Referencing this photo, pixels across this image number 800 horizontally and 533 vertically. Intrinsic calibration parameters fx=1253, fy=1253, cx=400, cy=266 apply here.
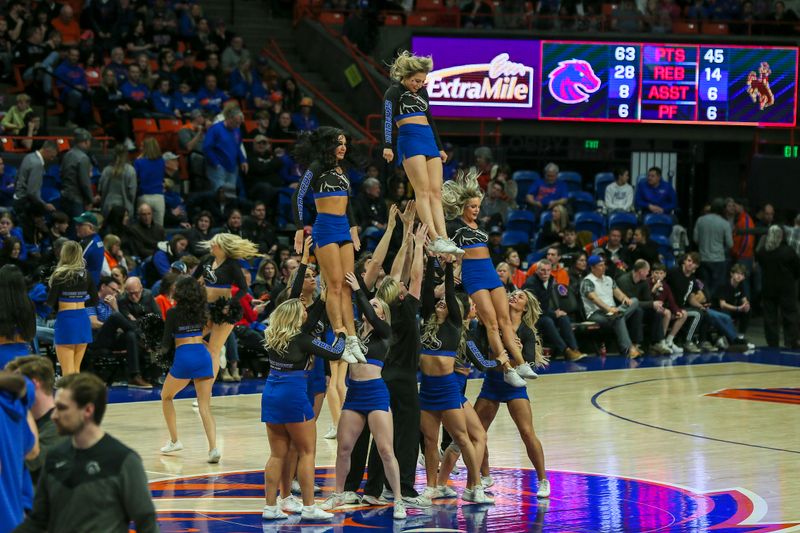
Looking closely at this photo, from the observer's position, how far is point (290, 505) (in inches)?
354

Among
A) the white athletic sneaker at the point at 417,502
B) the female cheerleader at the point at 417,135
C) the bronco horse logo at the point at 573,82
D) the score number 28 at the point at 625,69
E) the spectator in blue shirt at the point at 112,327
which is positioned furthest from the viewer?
the score number 28 at the point at 625,69

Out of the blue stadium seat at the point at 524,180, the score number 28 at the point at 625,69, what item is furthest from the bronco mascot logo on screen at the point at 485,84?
the score number 28 at the point at 625,69

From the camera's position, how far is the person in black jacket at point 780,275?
66.3 feet

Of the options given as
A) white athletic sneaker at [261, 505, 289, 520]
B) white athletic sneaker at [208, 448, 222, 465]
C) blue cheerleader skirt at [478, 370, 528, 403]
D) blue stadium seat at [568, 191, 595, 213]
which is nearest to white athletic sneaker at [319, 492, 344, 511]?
white athletic sneaker at [261, 505, 289, 520]

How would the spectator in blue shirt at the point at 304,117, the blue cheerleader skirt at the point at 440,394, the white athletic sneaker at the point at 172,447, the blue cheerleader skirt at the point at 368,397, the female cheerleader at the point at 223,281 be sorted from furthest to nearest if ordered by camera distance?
the spectator in blue shirt at the point at 304,117 < the female cheerleader at the point at 223,281 < the white athletic sneaker at the point at 172,447 < the blue cheerleader skirt at the point at 440,394 < the blue cheerleader skirt at the point at 368,397

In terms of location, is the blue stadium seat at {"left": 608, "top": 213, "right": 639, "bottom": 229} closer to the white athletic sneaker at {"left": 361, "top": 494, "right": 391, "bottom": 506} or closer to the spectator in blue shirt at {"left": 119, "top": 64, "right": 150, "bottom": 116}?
the spectator in blue shirt at {"left": 119, "top": 64, "right": 150, "bottom": 116}

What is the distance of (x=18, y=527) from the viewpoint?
529cm

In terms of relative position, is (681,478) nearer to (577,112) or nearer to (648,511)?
(648,511)

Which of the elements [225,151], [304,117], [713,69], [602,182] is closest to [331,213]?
[225,151]

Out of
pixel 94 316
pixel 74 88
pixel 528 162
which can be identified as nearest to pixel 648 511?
pixel 94 316

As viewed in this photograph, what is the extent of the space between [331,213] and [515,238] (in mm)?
10938

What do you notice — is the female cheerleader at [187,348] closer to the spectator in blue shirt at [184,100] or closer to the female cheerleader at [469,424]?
the female cheerleader at [469,424]

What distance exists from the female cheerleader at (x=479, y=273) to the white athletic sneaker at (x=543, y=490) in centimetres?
83

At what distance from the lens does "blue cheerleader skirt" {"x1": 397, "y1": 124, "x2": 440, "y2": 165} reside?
993cm
